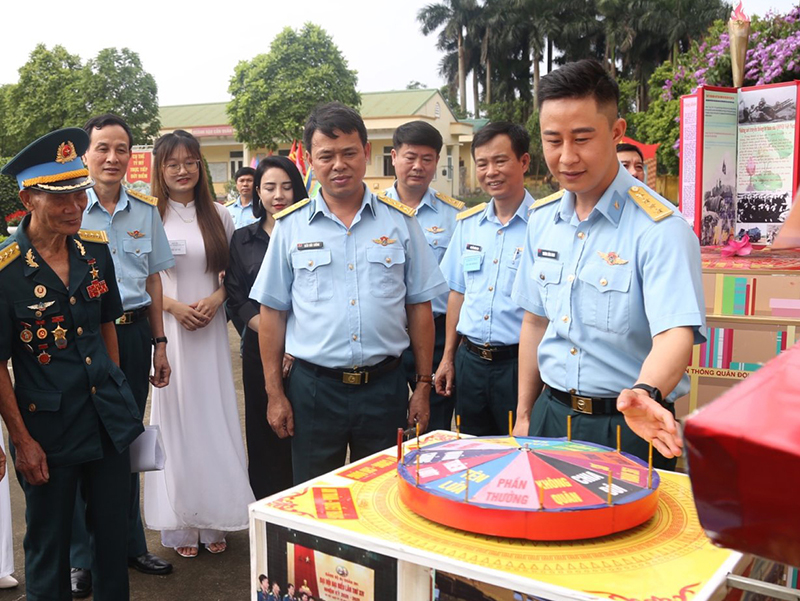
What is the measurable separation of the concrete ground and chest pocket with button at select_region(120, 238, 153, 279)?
1.31m

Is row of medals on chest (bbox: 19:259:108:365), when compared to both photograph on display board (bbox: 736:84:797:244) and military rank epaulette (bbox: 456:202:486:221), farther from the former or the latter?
photograph on display board (bbox: 736:84:797:244)

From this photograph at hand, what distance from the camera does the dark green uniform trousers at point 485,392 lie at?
133 inches

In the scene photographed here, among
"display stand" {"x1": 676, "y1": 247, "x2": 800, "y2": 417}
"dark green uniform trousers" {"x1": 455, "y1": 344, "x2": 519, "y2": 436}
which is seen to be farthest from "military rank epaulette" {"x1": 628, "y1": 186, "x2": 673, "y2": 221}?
"display stand" {"x1": 676, "y1": 247, "x2": 800, "y2": 417}

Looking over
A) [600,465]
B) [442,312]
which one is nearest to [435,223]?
[442,312]

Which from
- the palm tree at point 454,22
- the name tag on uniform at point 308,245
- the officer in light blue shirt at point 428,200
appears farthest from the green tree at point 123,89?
the name tag on uniform at point 308,245

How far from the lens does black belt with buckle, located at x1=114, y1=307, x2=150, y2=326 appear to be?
3258 mm

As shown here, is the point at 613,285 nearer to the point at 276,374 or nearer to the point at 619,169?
the point at 619,169

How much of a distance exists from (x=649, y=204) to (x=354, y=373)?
122 cm

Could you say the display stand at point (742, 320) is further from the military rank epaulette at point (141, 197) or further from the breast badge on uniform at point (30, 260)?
the breast badge on uniform at point (30, 260)

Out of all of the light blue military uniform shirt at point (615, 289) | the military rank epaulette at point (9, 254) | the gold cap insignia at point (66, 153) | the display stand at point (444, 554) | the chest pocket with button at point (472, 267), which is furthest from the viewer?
the chest pocket with button at point (472, 267)

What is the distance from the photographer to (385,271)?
2.88m

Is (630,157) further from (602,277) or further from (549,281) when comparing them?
(602,277)

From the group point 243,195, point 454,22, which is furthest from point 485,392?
point 454,22

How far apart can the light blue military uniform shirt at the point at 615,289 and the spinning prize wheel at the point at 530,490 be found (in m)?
0.41
